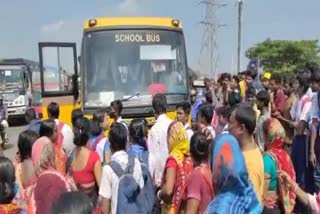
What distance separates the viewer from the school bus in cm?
1030

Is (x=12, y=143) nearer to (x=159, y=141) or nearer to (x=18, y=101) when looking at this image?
(x=18, y=101)

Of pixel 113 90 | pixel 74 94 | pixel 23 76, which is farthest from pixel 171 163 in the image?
pixel 23 76

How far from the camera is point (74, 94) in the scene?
1089cm

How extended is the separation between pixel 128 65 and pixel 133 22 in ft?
2.81

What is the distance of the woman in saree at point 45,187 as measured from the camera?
448 centimetres

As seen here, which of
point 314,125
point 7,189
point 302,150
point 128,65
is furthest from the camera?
point 128,65

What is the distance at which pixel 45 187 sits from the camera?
14.8ft

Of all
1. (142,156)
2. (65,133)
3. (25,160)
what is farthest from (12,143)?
(25,160)

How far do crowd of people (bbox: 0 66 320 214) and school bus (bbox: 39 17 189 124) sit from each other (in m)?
2.50

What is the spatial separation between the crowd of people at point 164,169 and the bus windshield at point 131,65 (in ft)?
8.37

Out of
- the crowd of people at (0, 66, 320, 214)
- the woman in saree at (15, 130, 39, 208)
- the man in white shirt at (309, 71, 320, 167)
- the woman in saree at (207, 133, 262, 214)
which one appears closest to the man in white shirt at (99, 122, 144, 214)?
the crowd of people at (0, 66, 320, 214)

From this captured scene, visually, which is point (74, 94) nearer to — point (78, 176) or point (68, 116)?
point (68, 116)

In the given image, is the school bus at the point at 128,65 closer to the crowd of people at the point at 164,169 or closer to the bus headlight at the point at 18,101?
the crowd of people at the point at 164,169

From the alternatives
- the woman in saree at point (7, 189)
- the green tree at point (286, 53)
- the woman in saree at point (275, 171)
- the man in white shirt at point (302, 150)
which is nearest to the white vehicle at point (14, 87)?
the man in white shirt at point (302, 150)
